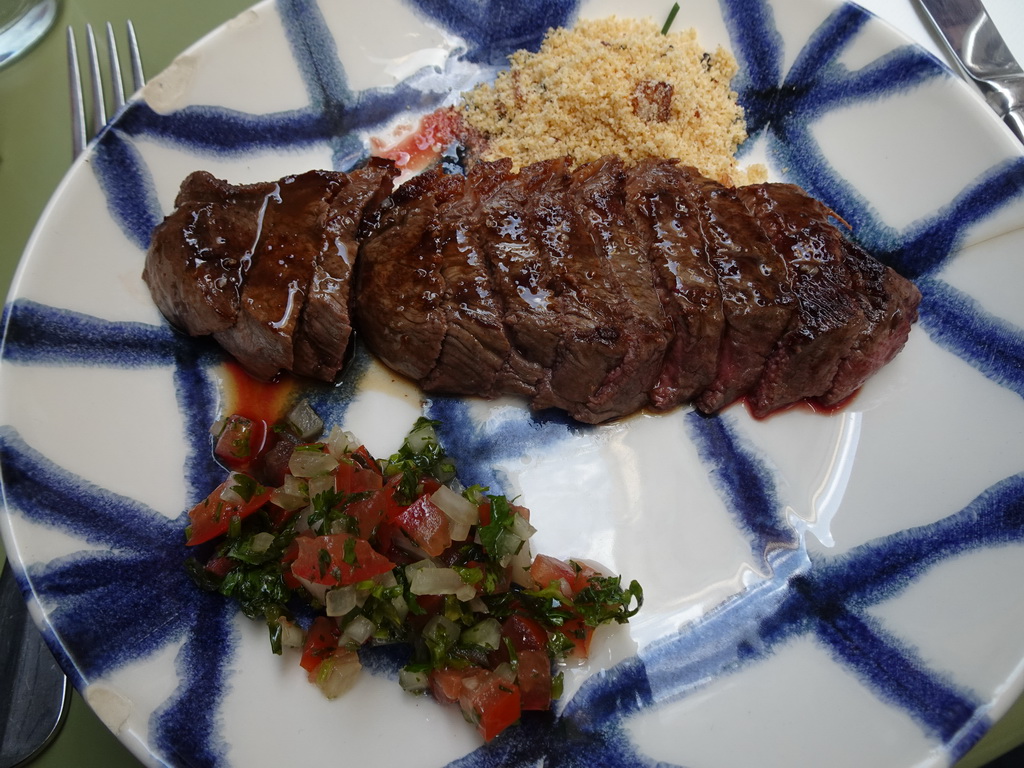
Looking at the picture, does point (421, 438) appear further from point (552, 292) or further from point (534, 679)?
point (534, 679)

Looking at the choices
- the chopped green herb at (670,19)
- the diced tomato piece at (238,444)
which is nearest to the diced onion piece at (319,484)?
the diced tomato piece at (238,444)

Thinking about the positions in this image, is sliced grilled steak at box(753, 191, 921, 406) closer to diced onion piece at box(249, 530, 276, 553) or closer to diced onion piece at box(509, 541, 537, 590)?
diced onion piece at box(509, 541, 537, 590)

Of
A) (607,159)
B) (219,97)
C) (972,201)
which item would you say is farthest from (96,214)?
(972,201)

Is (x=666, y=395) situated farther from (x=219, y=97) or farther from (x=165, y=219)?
(x=219, y=97)

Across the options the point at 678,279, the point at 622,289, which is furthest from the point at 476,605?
the point at 678,279

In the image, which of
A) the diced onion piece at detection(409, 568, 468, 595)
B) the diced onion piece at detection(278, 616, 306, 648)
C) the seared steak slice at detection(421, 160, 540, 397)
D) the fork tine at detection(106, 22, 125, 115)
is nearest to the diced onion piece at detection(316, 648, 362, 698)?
the diced onion piece at detection(278, 616, 306, 648)

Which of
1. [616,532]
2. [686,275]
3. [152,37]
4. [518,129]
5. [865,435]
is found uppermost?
[152,37]

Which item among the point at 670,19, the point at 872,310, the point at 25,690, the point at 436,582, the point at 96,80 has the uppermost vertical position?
the point at 670,19
